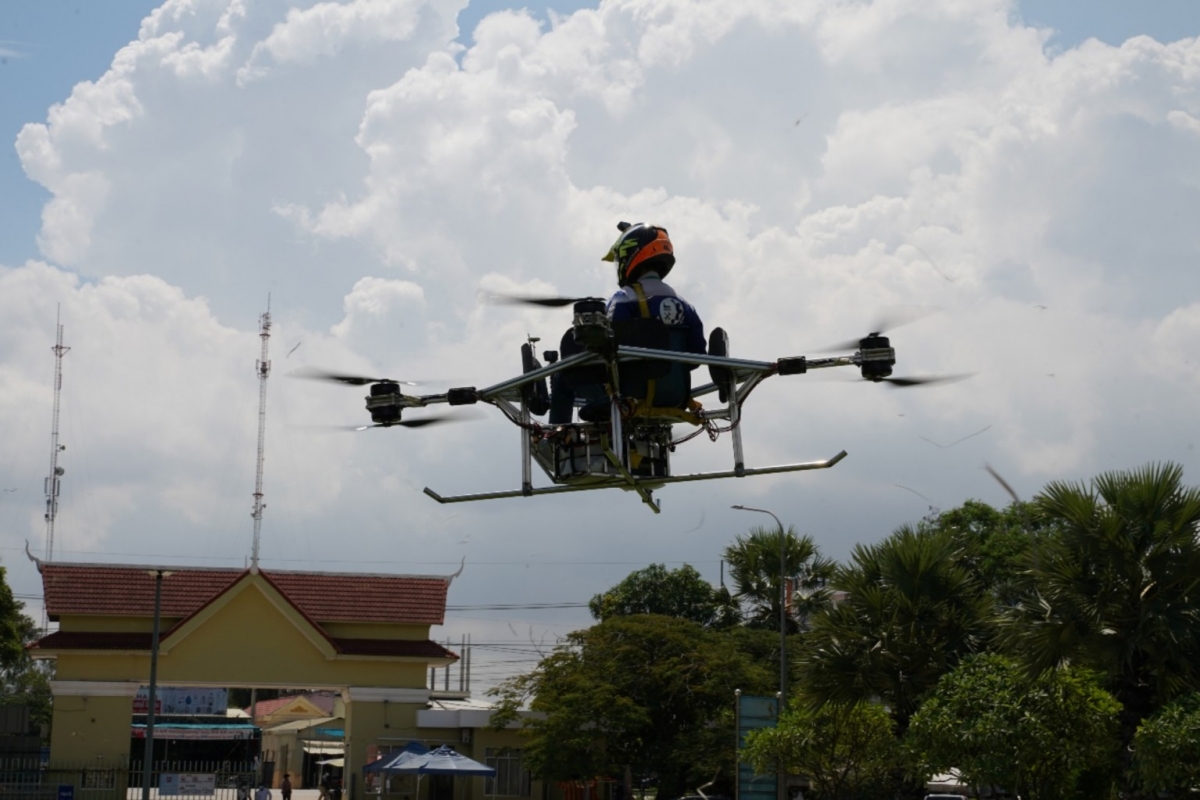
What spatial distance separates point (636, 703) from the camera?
42344 mm

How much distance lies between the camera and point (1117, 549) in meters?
21.3

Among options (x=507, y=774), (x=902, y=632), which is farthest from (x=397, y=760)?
(x=902, y=632)

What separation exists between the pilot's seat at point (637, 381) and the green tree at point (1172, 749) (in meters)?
9.53

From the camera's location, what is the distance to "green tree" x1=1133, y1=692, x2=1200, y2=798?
19.0 meters

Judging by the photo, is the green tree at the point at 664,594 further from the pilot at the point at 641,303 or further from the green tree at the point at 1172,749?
the pilot at the point at 641,303

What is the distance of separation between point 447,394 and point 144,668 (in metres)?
31.5

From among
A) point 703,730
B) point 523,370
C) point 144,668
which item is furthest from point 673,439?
point 144,668

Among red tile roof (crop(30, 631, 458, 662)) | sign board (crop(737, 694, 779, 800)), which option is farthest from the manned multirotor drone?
red tile roof (crop(30, 631, 458, 662))

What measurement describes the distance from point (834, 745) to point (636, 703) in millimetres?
14506

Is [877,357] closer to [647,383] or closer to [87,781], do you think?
[647,383]

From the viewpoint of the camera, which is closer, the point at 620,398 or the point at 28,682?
the point at 620,398

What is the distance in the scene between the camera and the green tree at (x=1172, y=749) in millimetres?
19016

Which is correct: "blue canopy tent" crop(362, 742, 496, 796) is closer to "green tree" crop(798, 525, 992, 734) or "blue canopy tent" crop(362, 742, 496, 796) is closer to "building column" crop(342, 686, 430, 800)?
"building column" crop(342, 686, 430, 800)

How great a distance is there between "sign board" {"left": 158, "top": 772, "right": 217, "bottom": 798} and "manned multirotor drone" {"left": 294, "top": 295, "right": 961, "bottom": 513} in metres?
27.2
